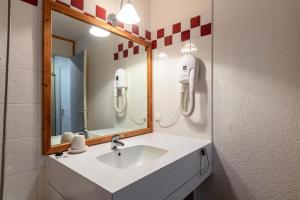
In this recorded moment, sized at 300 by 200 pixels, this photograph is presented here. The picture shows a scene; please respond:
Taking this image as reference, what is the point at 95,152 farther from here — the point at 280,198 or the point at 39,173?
the point at 280,198

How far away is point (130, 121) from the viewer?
60.0 inches

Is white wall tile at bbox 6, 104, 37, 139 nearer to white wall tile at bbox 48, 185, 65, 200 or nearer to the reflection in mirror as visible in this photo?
the reflection in mirror

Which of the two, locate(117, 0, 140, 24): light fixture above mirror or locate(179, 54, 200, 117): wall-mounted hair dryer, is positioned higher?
locate(117, 0, 140, 24): light fixture above mirror

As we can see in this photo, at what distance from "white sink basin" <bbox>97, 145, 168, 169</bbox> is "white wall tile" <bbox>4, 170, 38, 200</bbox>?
0.37m

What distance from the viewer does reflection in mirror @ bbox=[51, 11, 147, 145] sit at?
1020 mm

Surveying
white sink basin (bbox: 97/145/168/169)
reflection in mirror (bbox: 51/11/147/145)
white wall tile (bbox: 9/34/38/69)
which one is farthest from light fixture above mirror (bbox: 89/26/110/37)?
white sink basin (bbox: 97/145/168/169)

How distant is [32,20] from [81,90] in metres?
0.46

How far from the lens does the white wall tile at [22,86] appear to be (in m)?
0.84

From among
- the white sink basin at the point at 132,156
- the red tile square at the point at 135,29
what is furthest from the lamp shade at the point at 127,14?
the white sink basin at the point at 132,156

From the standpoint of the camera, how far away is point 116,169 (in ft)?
2.48

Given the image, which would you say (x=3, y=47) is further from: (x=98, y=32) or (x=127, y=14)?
(x=127, y=14)

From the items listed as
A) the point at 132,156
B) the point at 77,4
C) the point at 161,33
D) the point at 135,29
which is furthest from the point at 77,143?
the point at 161,33

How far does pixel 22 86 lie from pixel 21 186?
498 mm

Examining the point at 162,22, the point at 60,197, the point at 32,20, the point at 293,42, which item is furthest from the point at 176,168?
the point at 162,22
